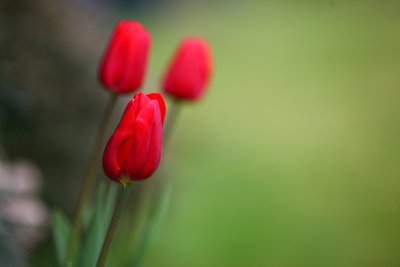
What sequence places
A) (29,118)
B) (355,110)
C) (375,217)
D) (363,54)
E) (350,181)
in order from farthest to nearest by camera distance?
1. (363,54)
2. (355,110)
3. (350,181)
4. (375,217)
5. (29,118)

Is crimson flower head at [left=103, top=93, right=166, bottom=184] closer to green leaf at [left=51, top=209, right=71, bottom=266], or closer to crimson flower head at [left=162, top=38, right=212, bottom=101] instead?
green leaf at [left=51, top=209, right=71, bottom=266]

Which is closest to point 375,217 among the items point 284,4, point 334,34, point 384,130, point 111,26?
point 384,130

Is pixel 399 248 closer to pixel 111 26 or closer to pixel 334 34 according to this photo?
pixel 111 26

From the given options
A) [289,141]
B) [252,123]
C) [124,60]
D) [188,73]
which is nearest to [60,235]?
[124,60]

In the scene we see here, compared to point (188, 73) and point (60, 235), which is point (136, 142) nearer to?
point (60, 235)

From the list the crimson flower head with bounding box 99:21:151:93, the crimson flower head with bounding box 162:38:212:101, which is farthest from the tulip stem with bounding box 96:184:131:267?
the crimson flower head with bounding box 162:38:212:101

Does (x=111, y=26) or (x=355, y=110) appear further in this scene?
(x=355, y=110)
